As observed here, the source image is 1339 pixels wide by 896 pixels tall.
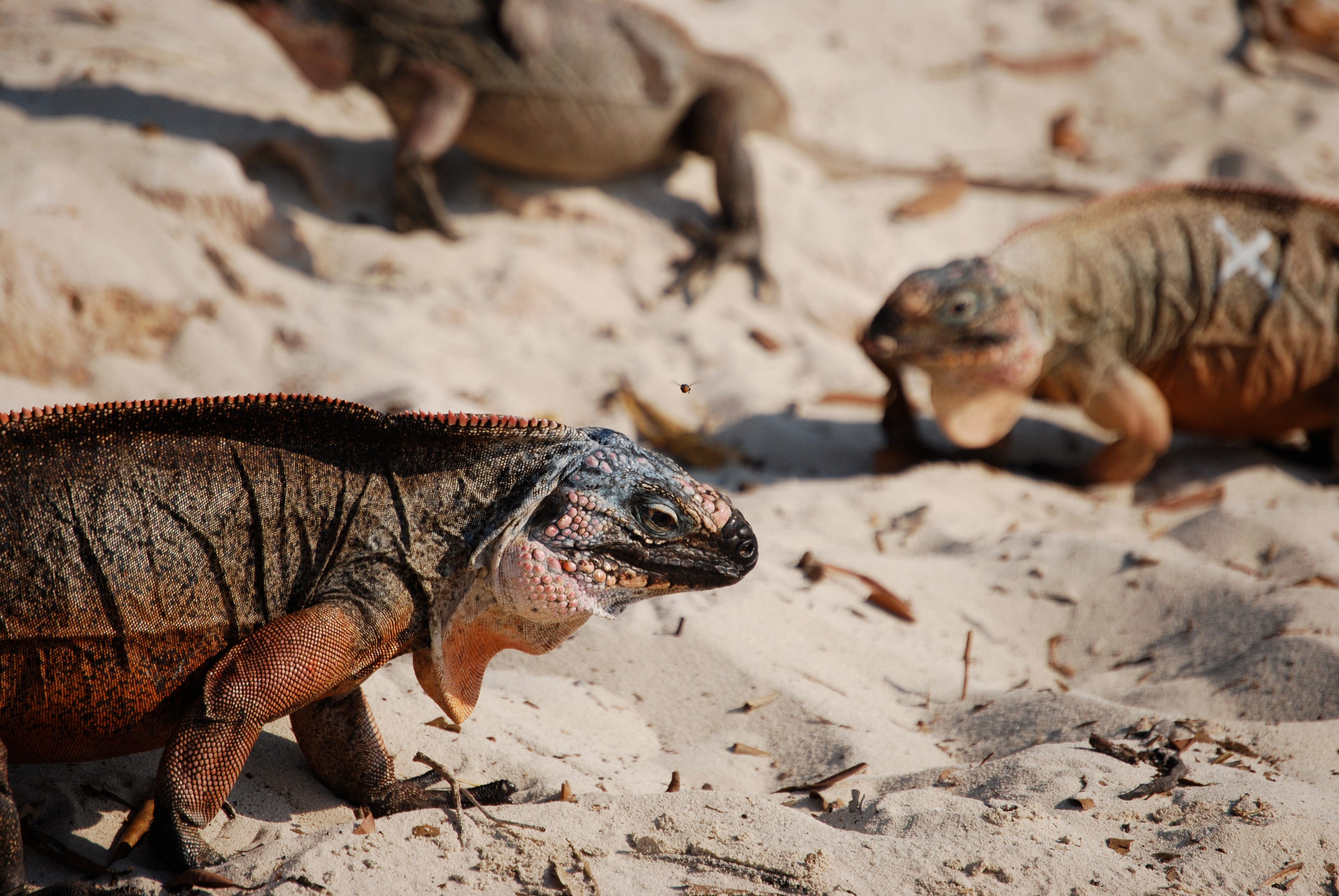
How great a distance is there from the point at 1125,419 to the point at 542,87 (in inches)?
160

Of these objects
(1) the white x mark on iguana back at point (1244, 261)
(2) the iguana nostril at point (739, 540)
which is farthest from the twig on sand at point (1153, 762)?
(1) the white x mark on iguana back at point (1244, 261)

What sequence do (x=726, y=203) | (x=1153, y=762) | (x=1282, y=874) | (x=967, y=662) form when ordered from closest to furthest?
(x=1282, y=874) → (x=1153, y=762) → (x=967, y=662) → (x=726, y=203)

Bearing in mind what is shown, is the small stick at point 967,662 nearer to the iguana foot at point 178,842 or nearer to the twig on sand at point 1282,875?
the twig on sand at point 1282,875

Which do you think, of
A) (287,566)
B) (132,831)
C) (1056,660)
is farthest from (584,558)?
(1056,660)

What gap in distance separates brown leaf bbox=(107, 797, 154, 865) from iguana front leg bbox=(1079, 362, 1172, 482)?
15.3 feet

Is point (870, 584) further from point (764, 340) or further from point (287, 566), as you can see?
point (764, 340)

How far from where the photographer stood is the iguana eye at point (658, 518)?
96.7 inches

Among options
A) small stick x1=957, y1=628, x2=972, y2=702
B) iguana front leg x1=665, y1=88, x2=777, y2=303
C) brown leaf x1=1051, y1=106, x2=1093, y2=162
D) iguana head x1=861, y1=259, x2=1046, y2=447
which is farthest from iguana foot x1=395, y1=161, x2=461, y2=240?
brown leaf x1=1051, y1=106, x2=1093, y2=162

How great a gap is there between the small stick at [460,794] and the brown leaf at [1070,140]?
8.39 meters

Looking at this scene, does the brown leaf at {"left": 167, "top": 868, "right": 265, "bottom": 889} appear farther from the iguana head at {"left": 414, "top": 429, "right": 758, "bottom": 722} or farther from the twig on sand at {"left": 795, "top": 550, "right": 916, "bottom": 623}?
the twig on sand at {"left": 795, "top": 550, "right": 916, "bottom": 623}

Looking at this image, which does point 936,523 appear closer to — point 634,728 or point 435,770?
point 634,728

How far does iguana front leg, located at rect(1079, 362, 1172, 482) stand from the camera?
538cm

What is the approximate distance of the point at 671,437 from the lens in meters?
5.53

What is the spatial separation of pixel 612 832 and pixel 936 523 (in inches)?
109
